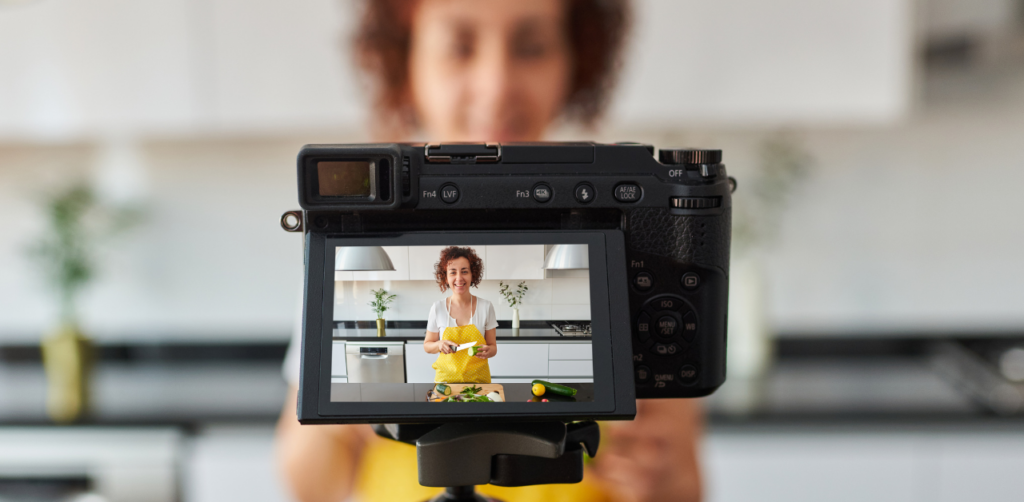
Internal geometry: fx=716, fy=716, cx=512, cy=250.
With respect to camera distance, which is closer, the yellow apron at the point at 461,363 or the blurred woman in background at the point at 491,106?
the yellow apron at the point at 461,363

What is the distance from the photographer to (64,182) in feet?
6.62

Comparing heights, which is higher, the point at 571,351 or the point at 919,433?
the point at 571,351

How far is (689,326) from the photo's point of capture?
20.2 inches

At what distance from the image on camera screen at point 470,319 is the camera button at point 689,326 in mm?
76

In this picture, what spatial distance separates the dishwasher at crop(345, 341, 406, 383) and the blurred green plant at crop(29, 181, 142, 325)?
1.66m

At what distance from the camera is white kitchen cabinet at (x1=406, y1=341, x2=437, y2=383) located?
1.55 ft

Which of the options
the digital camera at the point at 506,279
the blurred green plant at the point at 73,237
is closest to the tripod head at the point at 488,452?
the digital camera at the point at 506,279

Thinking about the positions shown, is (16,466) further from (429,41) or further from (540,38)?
(540,38)

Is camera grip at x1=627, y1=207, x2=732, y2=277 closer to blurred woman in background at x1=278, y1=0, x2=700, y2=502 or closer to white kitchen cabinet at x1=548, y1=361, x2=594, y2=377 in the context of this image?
white kitchen cabinet at x1=548, y1=361, x2=594, y2=377

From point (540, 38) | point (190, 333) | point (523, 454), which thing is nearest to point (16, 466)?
point (190, 333)

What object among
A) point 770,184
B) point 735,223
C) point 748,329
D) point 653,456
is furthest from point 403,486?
point 770,184

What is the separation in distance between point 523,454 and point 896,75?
1340mm

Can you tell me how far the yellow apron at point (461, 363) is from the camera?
1.57ft

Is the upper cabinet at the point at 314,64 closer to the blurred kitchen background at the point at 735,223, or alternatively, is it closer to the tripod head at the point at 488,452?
the blurred kitchen background at the point at 735,223
